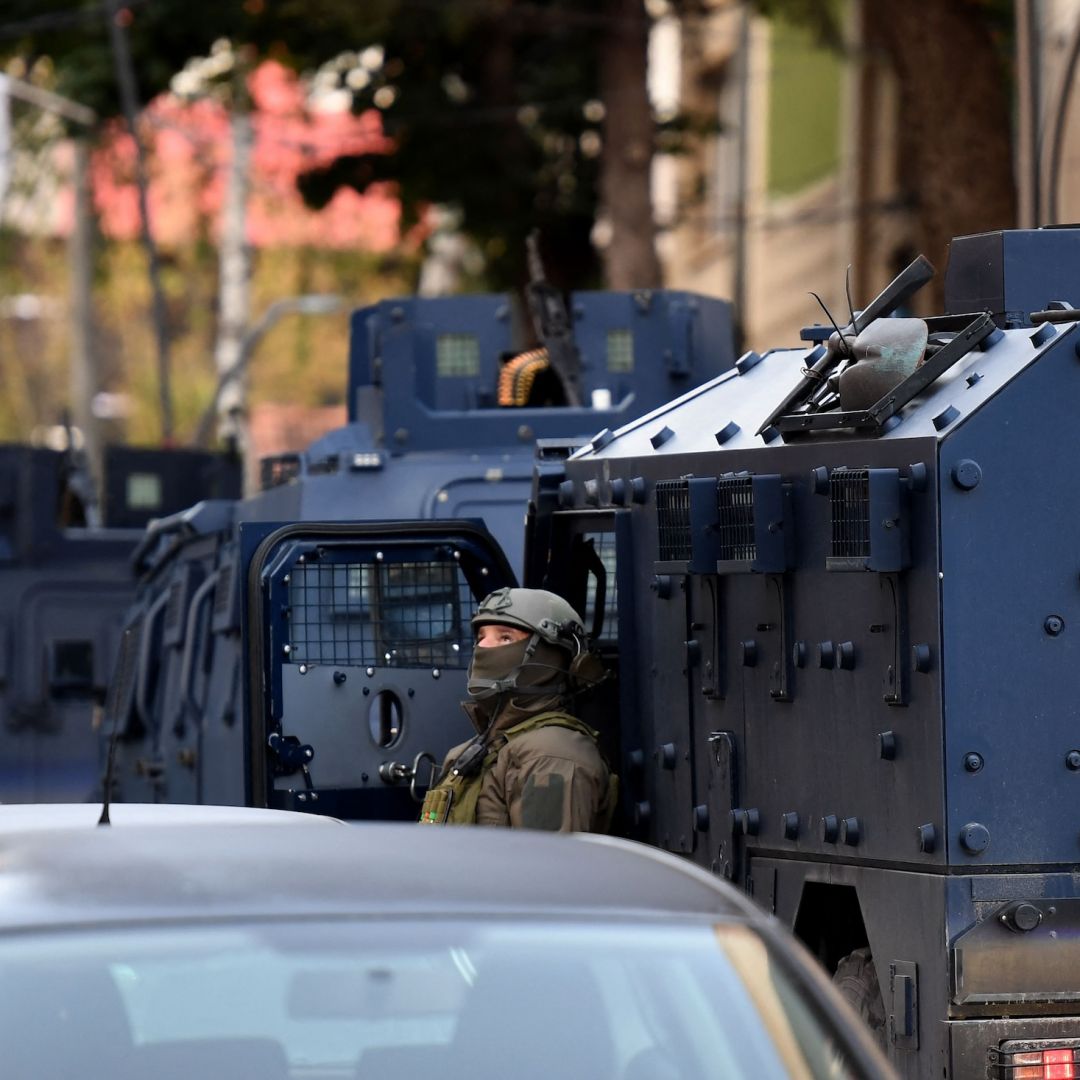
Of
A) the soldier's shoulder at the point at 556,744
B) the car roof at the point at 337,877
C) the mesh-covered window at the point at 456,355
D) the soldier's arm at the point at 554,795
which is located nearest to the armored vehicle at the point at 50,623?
the mesh-covered window at the point at 456,355

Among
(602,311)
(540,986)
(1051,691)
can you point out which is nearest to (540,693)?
(1051,691)

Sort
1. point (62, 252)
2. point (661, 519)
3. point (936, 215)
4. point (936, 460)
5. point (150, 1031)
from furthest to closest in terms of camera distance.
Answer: point (62, 252), point (936, 215), point (661, 519), point (936, 460), point (150, 1031)

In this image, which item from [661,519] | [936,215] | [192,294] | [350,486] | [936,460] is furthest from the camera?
[192,294]

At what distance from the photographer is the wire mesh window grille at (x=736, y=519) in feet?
21.8

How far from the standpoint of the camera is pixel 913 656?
238 inches

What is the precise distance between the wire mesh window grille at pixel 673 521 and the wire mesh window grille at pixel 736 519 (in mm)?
151

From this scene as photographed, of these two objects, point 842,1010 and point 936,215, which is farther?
point 936,215

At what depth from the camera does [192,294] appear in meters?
47.8

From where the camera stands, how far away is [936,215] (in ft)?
55.1

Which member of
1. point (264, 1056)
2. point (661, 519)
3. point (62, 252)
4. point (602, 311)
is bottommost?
point (264, 1056)

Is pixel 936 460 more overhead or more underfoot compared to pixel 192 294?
more underfoot

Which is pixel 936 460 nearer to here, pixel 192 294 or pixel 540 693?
pixel 540 693

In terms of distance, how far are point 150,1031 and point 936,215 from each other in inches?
555

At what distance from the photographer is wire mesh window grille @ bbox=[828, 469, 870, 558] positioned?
6.09m
